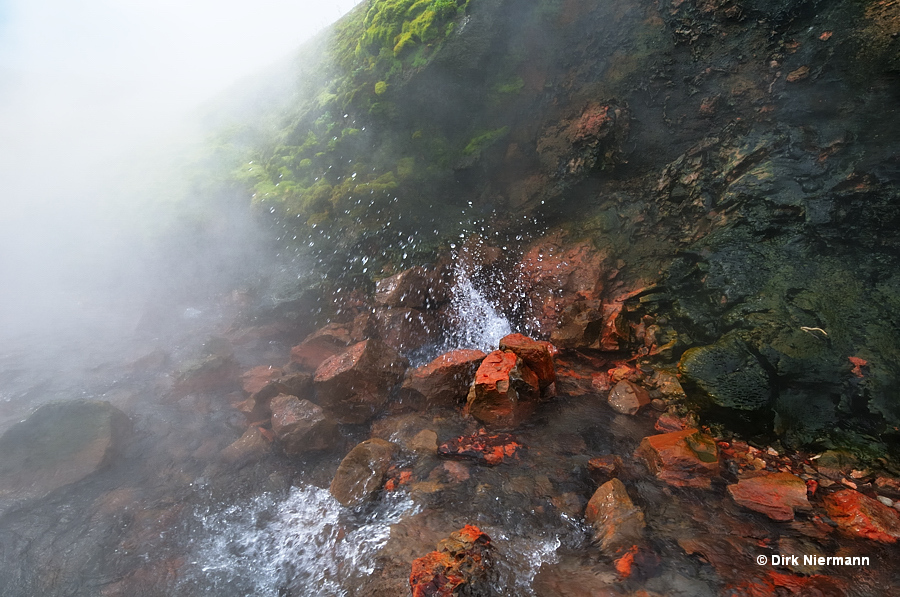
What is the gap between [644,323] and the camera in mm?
6570

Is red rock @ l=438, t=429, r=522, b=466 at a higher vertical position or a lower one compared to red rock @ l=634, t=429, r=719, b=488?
higher

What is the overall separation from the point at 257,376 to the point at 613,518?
20.4 ft

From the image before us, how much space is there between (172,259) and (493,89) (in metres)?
10.1

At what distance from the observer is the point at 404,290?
8031mm

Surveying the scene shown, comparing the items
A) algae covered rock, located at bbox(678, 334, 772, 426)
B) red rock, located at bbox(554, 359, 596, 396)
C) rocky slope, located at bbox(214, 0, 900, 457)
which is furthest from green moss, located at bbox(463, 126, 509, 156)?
algae covered rock, located at bbox(678, 334, 772, 426)

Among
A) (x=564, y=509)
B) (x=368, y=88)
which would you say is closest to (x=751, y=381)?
(x=564, y=509)

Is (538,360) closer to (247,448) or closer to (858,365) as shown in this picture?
(858,365)

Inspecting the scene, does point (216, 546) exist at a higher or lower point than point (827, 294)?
higher

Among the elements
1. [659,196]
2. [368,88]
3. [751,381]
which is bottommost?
[751,381]

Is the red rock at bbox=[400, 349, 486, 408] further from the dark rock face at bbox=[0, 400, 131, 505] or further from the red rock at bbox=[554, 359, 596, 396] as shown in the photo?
the dark rock face at bbox=[0, 400, 131, 505]

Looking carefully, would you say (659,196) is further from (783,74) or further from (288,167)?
(288,167)

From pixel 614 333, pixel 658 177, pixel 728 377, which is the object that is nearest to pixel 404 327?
pixel 614 333

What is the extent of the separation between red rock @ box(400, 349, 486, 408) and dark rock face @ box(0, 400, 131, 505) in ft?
13.5

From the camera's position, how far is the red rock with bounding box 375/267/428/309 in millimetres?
7945
